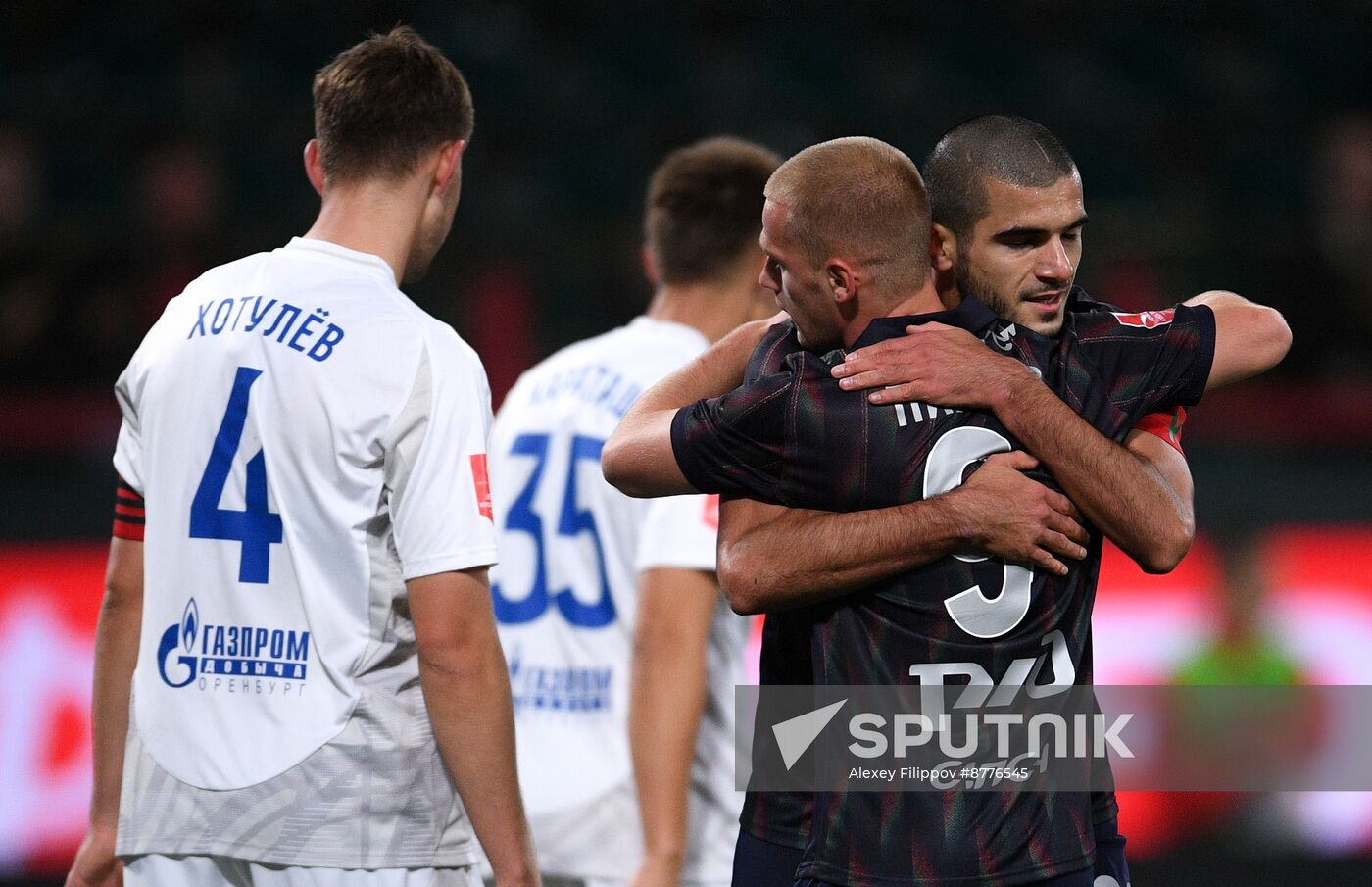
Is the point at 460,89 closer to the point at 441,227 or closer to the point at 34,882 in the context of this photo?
the point at 441,227

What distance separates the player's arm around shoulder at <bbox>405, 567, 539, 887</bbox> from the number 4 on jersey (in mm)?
273

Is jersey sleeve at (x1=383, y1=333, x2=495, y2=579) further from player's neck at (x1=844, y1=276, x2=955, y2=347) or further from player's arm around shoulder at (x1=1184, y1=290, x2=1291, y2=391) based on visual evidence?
player's arm around shoulder at (x1=1184, y1=290, x2=1291, y2=391)

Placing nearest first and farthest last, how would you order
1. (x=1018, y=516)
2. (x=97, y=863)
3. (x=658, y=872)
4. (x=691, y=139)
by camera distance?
(x=1018, y=516) < (x=97, y=863) < (x=658, y=872) < (x=691, y=139)

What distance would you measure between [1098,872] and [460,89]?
1869 mm

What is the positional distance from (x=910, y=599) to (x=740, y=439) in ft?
1.26

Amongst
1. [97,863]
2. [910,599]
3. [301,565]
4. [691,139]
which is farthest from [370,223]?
[691,139]

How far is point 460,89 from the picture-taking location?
117 inches

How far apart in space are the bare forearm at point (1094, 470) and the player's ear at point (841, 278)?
308 millimetres

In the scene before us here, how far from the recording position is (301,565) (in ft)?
8.86

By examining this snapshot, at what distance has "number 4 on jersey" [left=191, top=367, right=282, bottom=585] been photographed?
273 cm

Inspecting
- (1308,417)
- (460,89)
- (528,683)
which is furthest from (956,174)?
(1308,417)

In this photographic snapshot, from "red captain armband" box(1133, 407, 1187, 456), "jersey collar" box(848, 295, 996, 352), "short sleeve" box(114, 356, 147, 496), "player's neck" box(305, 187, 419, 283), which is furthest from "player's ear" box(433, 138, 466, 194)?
"red captain armband" box(1133, 407, 1187, 456)

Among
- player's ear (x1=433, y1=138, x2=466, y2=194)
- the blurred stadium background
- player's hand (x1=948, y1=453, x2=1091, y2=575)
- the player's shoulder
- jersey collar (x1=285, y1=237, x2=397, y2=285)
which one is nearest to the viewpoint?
player's hand (x1=948, y1=453, x2=1091, y2=575)

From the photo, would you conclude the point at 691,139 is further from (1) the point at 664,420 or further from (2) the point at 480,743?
(2) the point at 480,743
